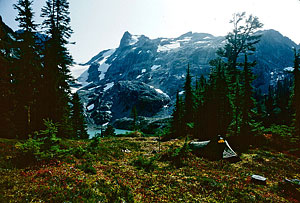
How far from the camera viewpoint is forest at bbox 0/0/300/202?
7.97 meters

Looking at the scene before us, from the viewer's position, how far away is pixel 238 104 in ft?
76.2

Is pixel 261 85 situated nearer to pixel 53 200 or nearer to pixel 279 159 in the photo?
pixel 279 159

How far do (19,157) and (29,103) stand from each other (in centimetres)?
1218

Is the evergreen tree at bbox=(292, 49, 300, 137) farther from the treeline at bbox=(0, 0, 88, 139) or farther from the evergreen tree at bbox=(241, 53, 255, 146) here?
the treeline at bbox=(0, 0, 88, 139)

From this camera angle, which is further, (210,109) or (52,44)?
(210,109)

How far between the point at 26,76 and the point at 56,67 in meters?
3.62

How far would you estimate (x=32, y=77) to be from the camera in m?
20.0

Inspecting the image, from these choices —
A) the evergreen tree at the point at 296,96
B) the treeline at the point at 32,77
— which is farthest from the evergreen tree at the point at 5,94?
the evergreen tree at the point at 296,96

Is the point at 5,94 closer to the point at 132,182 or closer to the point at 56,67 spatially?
the point at 56,67

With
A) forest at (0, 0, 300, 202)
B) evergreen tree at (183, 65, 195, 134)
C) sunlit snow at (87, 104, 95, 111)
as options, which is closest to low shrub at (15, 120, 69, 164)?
forest at (0, 0, 300, 202)

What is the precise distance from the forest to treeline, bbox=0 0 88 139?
12 centimetres

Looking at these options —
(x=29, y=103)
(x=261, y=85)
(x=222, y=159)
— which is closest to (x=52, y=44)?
(x=29, y=103)

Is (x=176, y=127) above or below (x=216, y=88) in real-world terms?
below

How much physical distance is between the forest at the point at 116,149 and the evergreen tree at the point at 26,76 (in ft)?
0.36
